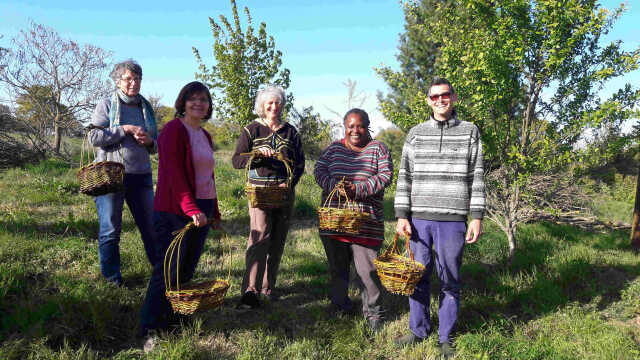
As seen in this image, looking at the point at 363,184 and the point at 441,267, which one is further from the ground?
the point at 363,184

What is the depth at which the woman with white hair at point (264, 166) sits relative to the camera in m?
3.30

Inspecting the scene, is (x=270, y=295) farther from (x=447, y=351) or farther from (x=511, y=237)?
(x=511, y=237)

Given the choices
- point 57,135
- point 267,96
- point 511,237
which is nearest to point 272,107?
point 267,96

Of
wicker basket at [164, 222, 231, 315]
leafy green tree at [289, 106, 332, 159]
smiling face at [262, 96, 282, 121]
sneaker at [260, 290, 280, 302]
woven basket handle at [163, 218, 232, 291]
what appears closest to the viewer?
wicker basket at [164, 222, 231, 315]

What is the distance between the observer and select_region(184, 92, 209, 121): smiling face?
265 centimetres

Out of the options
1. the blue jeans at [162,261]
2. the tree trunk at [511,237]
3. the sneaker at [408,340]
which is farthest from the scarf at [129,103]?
the tree trunk at [511,237]

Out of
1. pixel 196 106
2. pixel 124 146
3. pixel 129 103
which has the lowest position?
pixel 124 146

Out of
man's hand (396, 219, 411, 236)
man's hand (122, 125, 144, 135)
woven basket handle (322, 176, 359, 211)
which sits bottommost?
man's hand (396, 219, 411, 236)

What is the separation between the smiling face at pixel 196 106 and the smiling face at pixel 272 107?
2.44 ft

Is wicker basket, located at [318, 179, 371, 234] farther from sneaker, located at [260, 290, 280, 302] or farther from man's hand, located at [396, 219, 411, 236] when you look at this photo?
sneaker, located at [260, 290, 280, 302]

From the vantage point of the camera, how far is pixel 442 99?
2.81 m

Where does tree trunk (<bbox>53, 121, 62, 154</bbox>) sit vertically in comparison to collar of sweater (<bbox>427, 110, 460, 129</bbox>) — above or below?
above

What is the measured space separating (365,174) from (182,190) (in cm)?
153

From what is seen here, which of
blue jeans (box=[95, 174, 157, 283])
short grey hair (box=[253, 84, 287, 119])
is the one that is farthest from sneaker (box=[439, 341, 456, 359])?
blue jeans (box=[95, 174, 157, 283])
